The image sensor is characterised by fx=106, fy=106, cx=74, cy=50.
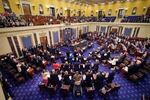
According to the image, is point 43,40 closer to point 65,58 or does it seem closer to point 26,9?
point 26,9

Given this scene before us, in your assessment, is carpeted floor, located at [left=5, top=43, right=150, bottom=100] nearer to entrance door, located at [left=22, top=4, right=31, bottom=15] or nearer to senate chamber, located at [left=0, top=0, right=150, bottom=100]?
senate chamber, located at [left=0, top=0, right=150, bottom=100]

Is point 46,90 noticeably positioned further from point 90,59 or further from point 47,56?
point 90,59

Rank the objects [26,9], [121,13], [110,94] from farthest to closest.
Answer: [121,13], [26,9], [110,94]

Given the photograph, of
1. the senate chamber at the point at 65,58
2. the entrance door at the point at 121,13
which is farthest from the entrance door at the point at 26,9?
the entrance door at the point at 121,13

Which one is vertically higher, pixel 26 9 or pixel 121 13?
pixel 26 9

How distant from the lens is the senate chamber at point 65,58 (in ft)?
23.0

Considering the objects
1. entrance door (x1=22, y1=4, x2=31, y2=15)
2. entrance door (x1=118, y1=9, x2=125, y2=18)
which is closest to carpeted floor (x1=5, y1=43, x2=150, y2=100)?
entrance door (x1=22, y1=4, x2=31, y2=15)

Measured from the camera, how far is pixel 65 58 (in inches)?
419

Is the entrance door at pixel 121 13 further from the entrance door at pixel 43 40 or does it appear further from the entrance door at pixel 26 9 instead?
the entrance door at pixel 26 9

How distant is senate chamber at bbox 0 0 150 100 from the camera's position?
700cm

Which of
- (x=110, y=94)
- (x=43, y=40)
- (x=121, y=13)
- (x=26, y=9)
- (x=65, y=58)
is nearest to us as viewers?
(x=110, y=94)

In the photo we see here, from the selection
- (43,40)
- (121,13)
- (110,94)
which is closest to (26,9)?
(43,40)

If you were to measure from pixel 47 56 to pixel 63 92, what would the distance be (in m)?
5.27

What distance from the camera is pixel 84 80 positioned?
7.09 m
